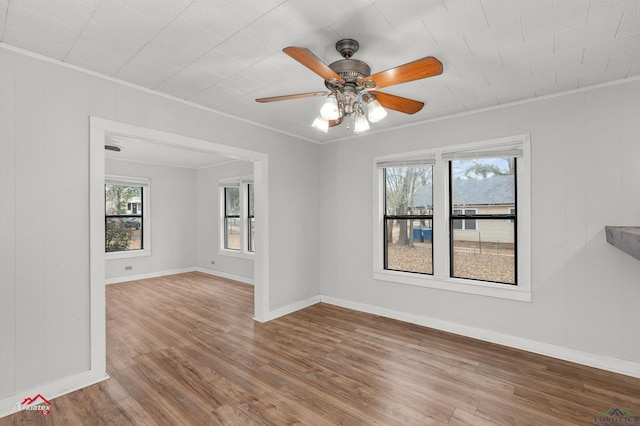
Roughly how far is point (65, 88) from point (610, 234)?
4.70 metres

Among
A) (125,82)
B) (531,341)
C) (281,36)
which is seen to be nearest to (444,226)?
(531,341)

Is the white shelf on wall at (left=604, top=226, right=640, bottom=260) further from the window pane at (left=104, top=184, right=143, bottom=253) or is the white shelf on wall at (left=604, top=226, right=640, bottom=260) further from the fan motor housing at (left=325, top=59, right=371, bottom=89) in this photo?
the window pane at (left=104, top=184, right=143, bottom=253)

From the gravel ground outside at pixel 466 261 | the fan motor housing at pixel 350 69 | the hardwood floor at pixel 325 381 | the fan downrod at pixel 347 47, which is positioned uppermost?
the fan downrod at pixel 347 47

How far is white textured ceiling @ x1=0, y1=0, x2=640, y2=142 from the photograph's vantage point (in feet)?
5.65

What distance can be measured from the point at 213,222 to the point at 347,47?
5.89 m

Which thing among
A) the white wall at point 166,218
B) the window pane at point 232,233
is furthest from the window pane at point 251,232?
the white wall at point 166,218

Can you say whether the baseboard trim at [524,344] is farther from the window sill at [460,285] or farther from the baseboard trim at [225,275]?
the baseboard trim at [225,275]

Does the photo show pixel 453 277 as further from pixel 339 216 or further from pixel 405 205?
pixel 339 216

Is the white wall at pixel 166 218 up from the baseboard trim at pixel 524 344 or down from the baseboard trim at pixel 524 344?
up

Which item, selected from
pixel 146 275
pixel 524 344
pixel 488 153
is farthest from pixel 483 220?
pixel 146 275

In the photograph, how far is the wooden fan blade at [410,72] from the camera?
166 cm

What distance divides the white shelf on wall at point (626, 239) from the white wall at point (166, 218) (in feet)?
24.6

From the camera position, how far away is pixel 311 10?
171 centimetres

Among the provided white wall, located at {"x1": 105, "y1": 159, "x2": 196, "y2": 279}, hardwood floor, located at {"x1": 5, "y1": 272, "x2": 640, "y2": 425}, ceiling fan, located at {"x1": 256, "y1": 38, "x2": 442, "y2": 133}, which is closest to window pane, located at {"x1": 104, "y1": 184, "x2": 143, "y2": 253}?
white wall, located at {"x1": 105, "y1": 159, "x2": 196, "y2": 279}
